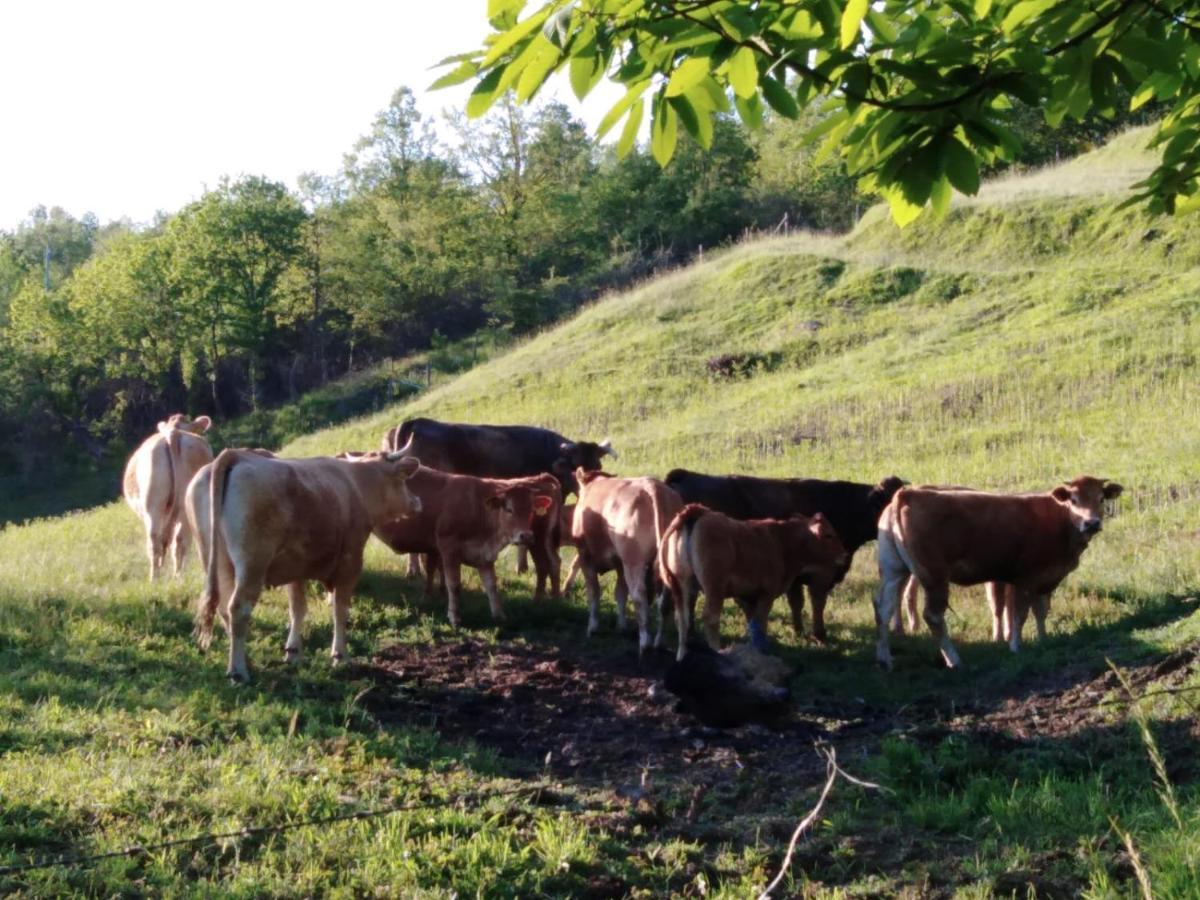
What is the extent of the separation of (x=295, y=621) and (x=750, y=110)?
7.75 meters

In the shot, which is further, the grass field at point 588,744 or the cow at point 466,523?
the cow at point 466,523

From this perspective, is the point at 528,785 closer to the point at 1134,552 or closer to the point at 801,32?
the point at 801,32

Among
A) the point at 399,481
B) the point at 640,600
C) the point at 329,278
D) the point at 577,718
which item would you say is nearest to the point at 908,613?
the point at 640,600

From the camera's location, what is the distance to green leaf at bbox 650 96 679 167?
4242mm

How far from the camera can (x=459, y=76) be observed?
422cm

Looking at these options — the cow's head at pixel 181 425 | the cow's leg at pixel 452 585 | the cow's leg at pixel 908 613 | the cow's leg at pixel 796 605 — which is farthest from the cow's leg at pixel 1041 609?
the cow's head at pixel 181 425

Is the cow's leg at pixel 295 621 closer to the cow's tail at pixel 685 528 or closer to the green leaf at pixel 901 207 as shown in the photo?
the cow's tail at pixel 685 528

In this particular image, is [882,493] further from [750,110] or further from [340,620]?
[750,110]

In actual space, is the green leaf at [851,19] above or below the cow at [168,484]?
above

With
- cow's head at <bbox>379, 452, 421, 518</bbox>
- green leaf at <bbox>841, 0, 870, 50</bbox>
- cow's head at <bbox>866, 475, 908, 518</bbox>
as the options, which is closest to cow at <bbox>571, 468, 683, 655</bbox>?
cow's head at <bbox>379, 452, 421, 518</bbox>

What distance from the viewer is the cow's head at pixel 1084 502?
42.5 feet

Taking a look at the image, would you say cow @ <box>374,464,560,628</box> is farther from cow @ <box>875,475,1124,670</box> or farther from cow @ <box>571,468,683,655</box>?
cow @ <box>875,475,1124,670</box>

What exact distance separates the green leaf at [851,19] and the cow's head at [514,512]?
10019 mm

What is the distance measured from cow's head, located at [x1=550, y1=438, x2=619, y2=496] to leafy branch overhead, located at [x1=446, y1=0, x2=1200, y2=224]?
1413 centimetres
